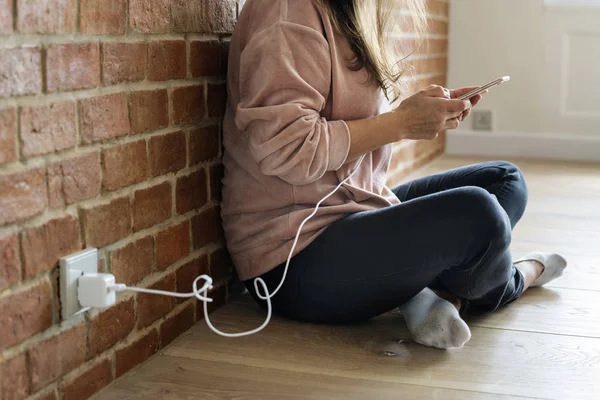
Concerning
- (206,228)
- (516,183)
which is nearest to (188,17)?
(206,228)

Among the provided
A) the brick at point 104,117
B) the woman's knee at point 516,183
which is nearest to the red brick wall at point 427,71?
the woman's knee at point 516,183

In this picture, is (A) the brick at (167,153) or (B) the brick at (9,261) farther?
(A) the brick at (167,153)

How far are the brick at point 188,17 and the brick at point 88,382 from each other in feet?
1.95

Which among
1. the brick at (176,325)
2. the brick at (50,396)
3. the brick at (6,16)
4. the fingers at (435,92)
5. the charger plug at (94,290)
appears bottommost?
the brick at (176,325)

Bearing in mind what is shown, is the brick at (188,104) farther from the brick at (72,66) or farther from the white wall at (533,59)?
the white wall at (533,59)

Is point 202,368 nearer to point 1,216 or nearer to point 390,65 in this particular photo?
point 1,216

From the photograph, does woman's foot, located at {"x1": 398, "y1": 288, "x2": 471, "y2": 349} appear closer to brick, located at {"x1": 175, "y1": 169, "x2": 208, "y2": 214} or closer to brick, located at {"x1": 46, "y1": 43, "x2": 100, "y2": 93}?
brick, located at {"x1": 175, "y1": 169, "x2": 208, "y2": 214}

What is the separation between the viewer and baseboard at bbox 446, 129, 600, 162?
371 cm

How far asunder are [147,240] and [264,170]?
25 centimetres

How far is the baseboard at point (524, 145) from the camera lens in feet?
12.2

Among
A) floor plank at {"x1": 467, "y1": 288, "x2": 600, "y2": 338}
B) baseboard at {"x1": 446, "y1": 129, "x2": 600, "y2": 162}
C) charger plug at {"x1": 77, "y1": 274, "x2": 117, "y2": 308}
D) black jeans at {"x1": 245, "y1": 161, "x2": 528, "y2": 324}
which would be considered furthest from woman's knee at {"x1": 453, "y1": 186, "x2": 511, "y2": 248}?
baseboard at {"x1": 446, "y1": 129, "x2": 600, "y2": 162}

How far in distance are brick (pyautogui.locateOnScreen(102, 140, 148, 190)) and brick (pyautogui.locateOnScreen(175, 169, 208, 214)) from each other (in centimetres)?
13

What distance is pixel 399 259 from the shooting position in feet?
4.71

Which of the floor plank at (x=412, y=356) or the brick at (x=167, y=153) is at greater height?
the brick at (x=167, y=153)
